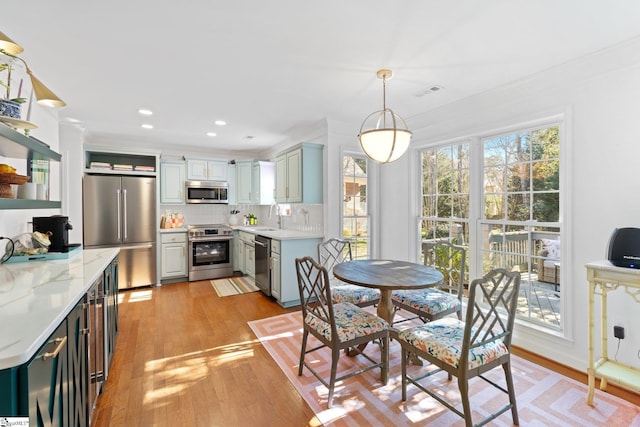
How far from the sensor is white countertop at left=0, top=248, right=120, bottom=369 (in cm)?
97

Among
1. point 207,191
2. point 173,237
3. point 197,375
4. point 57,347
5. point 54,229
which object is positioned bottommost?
point 197,375

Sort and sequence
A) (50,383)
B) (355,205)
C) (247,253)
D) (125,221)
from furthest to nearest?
(247,253) → (125,221) → (355,205) → (50,383)

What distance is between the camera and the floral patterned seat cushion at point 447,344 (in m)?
1.73

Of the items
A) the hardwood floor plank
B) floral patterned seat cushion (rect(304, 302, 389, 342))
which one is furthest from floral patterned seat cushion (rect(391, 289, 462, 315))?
the hardwood floor plank

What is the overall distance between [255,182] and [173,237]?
1.72 meters

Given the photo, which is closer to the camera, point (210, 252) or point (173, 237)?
point (173, 237)

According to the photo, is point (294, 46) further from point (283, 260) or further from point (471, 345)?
point (283, 260)

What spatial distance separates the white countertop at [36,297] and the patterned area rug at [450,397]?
157 centimetres

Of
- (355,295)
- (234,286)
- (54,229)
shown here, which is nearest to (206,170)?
(234,286)

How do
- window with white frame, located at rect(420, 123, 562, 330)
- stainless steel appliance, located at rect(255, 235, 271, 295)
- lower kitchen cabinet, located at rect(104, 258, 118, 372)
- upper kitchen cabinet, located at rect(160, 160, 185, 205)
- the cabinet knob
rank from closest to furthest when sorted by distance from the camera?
the cabinet knob < lower kitchen cabinet, located at rect(104, 258, 118, 372) < window with white frame, located at rect(420, 123, 562, 330) < stainless steel appliance, located at rect(255, 235, 271, 295) < upper kitchen cabinet, located at rect(160, 160, 185, 205)

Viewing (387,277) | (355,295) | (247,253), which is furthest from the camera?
(247,253)

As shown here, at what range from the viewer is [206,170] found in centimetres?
559

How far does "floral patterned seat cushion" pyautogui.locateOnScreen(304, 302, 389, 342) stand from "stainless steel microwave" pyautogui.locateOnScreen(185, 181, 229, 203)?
396cm

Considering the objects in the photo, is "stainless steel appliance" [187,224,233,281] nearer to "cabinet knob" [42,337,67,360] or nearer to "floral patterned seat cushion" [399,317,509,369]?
"cabinet knob" [42,337,67,360]
